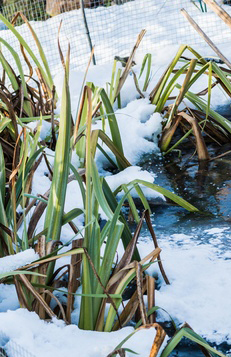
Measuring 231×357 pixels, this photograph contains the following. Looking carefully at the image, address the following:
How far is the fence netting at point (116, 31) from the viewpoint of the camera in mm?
4949

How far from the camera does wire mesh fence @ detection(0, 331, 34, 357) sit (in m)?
0.98

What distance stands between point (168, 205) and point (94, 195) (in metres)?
0.65

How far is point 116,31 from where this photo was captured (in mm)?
5906

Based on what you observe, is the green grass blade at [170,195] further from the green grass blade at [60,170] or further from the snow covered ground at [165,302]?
the green grass blade at [60,170]

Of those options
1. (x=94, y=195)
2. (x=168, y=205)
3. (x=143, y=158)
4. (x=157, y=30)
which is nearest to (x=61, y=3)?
(x=157, y=30)

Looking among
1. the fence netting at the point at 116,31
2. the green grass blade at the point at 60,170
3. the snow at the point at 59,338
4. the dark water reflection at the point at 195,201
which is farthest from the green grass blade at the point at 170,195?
the fence netting at the point at 116,31

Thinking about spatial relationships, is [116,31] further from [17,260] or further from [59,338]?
[59,338]

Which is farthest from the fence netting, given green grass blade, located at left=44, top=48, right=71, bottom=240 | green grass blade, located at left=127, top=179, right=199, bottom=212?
green grass blade, located at left=44, top=48, right=71, bottom=240

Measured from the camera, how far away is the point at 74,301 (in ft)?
3.94

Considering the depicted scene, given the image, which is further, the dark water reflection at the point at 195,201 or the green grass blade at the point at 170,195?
the dark water reflection at the point at 195,201

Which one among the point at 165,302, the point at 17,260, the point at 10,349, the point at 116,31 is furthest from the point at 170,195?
the point at 116,31

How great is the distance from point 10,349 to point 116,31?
17.2 ft

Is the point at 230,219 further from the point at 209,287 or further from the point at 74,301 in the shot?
the point at 74,301

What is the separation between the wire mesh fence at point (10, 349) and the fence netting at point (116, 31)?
347 centimetres
